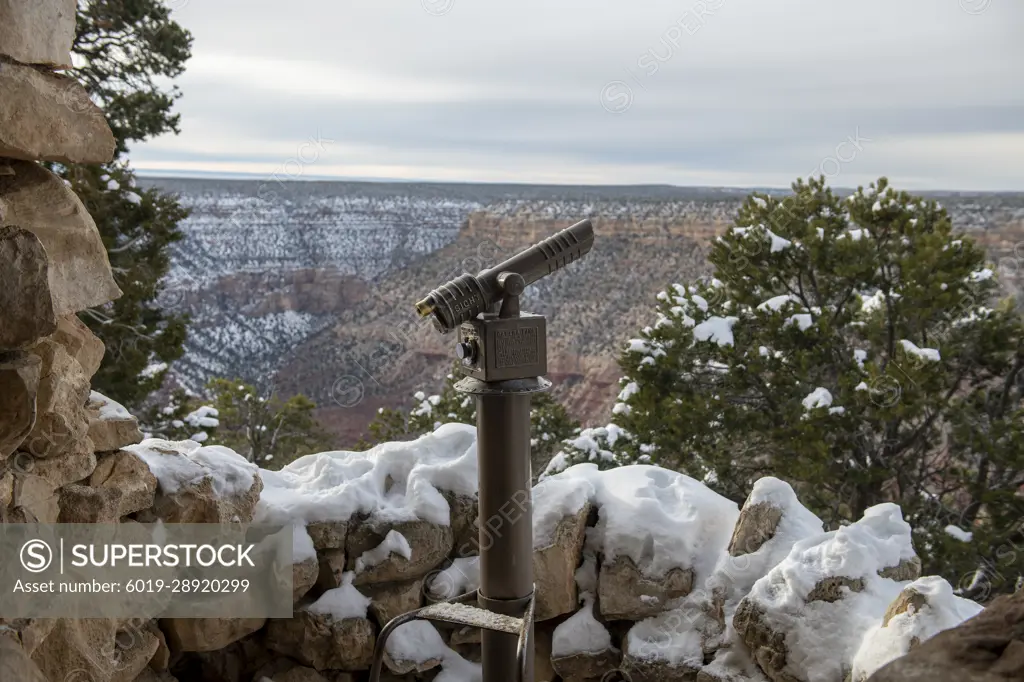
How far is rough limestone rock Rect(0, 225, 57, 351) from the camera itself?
190cm

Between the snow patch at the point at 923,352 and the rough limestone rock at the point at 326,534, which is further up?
the snow patch at the point at 923,352

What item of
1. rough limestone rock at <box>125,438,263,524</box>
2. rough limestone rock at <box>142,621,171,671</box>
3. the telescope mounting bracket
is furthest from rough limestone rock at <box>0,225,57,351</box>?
rough limestone rock at <box>142,621,171,671</box>

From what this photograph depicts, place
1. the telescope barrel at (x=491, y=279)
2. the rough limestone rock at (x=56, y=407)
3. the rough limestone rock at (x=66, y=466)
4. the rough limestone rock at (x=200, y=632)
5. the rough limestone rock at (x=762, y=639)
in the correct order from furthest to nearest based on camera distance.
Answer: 1. the rough limestone rock at (x=200, y=632)
2. the rough limestone rock at (x=762, y=639)
3. the telescope barrel at (x=491, y=279)
4. the rough limestone rock at (x=66, y=466)
5. the rough limestone rock at (x=56, y=407)

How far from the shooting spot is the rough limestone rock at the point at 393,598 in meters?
3.98

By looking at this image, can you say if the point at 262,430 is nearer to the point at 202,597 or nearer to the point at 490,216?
the point at 490,216

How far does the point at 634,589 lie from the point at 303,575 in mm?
1512

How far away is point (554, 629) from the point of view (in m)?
4.05

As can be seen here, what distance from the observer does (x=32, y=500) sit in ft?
8.28

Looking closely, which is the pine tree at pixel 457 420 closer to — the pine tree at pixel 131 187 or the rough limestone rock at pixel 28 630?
the pine tree at pixel 131 187

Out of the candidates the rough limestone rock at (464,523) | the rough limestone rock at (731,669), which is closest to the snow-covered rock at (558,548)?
the rough limestone rock at (464,523)

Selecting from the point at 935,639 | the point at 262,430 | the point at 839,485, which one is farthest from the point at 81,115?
the point at 262,430

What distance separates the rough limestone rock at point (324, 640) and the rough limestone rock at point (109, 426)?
1132 millimetres

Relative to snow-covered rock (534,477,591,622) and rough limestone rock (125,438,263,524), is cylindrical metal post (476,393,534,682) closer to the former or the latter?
snow-covered rock (534,477,591,622)

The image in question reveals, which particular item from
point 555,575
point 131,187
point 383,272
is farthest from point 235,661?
point 383,272
